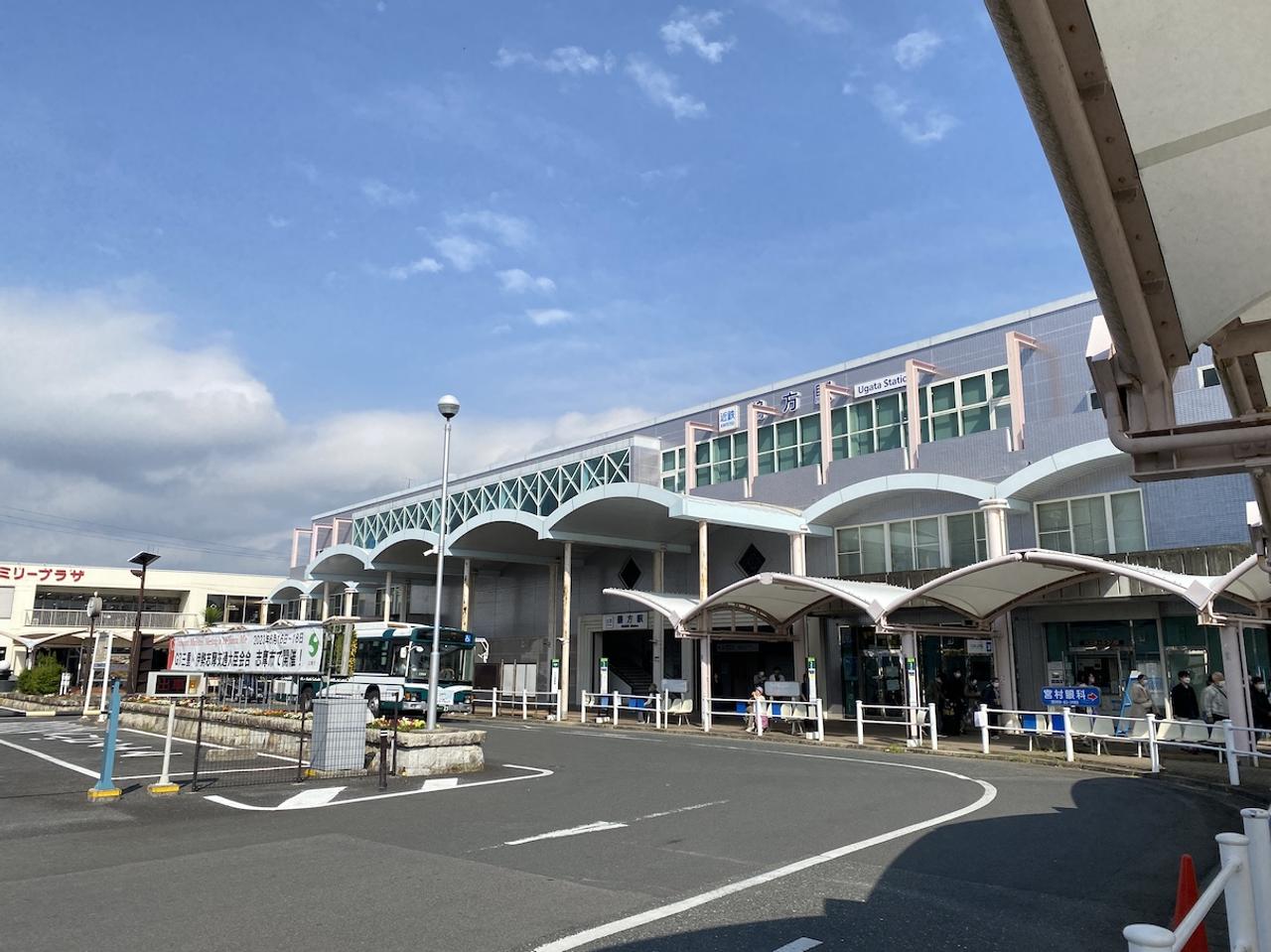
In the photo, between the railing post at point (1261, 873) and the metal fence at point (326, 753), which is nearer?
the railing post at point (1261, 873)

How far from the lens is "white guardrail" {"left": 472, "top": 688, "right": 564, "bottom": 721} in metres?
34.7

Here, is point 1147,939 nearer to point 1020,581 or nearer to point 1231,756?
point 1231,756

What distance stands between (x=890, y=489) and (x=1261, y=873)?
23.0 m

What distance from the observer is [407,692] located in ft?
97.8

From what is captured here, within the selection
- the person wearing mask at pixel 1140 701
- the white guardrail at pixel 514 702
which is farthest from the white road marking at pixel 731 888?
the white guardrail at pixel 514 702

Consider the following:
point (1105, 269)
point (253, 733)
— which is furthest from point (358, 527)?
point (1105, 269)

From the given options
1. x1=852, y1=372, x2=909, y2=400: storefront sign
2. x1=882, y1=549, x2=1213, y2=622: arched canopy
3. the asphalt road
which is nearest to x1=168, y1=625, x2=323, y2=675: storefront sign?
the asphalt road

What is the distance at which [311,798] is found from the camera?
12.1 m

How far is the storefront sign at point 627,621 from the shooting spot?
119 ft

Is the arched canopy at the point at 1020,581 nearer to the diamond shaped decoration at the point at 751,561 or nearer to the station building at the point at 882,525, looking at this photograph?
the station building at the point at 882,525

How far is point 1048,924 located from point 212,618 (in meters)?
63.9

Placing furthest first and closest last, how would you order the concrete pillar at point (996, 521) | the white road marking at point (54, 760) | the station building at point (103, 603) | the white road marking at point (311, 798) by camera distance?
the station building at point (103, 603), the concrete pillar at point (996, 521), the white road marking at point (54, 760), the white road marking at point (311, 798)

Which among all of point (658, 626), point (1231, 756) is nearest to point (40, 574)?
point (658, 626)

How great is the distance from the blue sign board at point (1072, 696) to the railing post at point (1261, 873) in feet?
52.6
